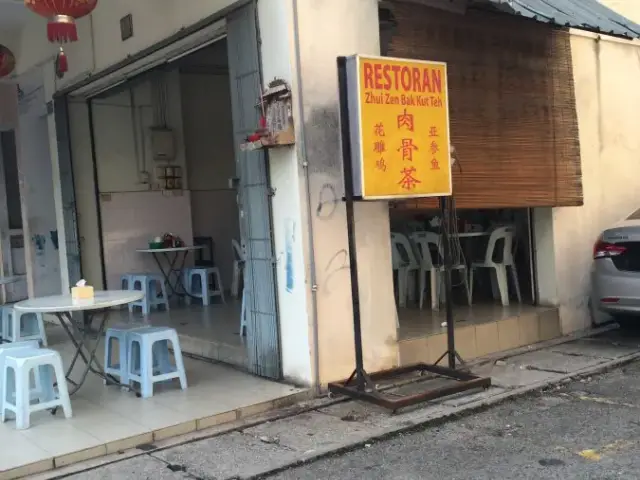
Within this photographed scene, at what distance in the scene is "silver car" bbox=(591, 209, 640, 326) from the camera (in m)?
5.80

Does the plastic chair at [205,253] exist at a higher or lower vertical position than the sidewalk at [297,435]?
higher

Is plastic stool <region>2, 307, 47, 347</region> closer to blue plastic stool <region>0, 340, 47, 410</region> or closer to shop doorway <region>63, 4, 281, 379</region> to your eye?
shop doorway <region>63, 4, 281, 379</region>

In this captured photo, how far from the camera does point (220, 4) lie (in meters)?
5.15

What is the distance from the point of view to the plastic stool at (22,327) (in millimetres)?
6514

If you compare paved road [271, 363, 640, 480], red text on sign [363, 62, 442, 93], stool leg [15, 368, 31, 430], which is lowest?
paved road [271, 363, 640, 480]

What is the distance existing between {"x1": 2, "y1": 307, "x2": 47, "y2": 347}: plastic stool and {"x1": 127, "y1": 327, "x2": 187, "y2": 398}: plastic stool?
82.2 inches

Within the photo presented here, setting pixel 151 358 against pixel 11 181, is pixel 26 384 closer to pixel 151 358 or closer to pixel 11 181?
pixel 151 358

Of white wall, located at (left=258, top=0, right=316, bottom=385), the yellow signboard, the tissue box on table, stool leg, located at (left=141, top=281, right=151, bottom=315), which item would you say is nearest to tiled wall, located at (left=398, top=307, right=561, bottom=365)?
white wall, located at (left=258, top=0, right=316, bottom=385)

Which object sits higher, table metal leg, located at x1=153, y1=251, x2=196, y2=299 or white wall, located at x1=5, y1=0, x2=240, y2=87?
white wall, located at x1=5, y1=0, x2=240, y2=87

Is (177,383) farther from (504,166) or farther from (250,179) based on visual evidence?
(504,166)

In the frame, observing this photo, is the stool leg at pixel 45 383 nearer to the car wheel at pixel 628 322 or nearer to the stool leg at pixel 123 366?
the stool leg at pixel 123 366

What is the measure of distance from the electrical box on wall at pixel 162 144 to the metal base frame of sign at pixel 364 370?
15.4 feet

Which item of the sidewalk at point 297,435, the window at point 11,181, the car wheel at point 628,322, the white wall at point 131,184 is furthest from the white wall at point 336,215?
the window at point 11,181

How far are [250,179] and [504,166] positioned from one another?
2.22 meters
